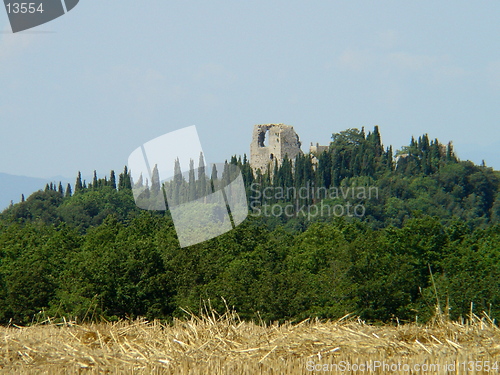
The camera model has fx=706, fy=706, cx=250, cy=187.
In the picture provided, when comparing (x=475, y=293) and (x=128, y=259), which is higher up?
(x=128, y=259)

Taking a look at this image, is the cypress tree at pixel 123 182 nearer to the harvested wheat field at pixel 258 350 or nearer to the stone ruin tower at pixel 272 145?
the stone ruin tower at pixel 272 145

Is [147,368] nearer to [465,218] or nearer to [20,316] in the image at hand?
[20,316]

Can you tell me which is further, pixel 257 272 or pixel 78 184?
pixel 78 184

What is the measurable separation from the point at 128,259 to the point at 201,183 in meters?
43.3

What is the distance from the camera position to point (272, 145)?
300ft

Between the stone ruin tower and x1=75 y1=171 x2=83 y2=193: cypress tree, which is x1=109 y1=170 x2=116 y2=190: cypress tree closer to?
x1=75 y1=171 x2=83 y2=193: cypress tree

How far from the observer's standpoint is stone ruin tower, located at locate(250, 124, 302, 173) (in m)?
90.4

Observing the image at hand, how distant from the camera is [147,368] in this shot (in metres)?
5.40

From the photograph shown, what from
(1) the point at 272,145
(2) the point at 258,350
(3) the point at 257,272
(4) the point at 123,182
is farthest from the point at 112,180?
(2) the point at 258,350

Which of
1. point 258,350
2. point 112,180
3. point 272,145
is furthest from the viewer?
point 112,180

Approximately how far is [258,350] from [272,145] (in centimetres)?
8603

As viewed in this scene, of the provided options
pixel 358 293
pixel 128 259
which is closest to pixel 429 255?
pixel 358 293

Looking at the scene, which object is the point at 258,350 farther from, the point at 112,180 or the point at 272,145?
the point at 112,180

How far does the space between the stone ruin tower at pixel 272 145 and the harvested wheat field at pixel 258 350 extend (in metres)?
82.1
